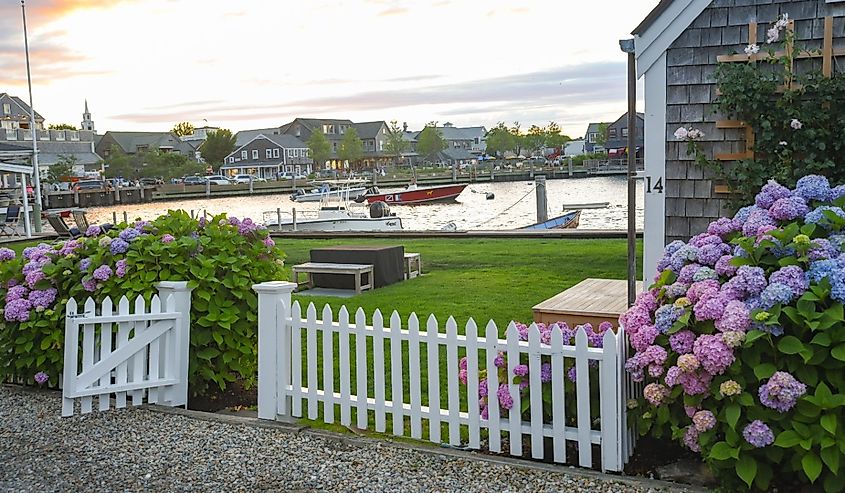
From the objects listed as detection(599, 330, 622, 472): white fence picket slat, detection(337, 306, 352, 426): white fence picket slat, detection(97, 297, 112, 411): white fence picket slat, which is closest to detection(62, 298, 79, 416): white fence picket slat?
detection(97, 297, 112, 411): white fence picket slat

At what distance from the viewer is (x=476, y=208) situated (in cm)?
5034

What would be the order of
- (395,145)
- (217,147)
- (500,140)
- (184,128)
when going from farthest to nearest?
(184,128) → (500,140) → (395,145) → (217,147)

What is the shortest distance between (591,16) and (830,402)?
10.4 m

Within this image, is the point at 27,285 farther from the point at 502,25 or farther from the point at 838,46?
the point at 502,25

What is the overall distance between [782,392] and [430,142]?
125627 mm

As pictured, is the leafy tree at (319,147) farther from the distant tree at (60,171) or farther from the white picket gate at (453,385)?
the white picket gate at (453,385)

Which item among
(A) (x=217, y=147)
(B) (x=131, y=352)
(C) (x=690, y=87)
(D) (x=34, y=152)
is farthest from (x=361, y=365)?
(A) (x=217, y=147)

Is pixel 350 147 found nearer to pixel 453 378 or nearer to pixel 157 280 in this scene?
pixel 157 280

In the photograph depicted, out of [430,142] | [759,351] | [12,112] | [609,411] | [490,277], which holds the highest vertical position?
[12,112]

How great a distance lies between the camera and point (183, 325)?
20.4 feet

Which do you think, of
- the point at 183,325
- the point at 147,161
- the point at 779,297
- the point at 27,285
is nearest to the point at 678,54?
the point at 779,297

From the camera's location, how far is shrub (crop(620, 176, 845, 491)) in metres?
3.85

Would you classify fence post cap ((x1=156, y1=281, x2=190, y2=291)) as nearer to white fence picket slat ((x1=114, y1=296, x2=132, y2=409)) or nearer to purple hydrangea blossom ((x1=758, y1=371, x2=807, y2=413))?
white fence picket slat ((x1=114, y1=296, x2=132, y2=409))

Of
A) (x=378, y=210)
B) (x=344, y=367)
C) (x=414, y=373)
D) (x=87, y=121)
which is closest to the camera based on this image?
(x=414, y=373)
